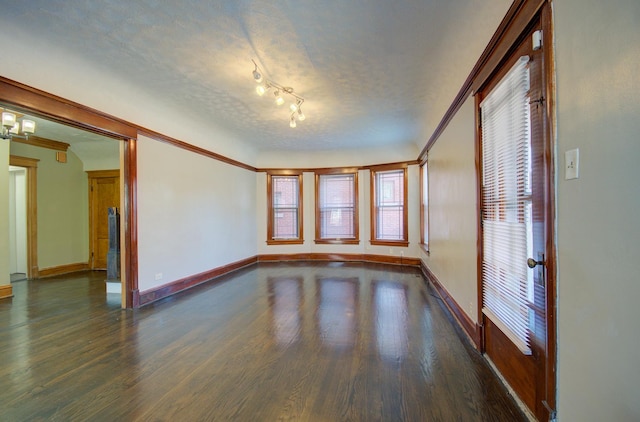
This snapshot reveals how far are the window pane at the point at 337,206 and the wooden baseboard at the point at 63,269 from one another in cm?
555

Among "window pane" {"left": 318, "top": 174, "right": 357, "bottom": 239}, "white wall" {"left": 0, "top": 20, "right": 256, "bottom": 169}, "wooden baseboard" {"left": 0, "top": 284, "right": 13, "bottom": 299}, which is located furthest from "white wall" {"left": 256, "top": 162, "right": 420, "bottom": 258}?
"wooden baseboard" {"left": 0, "top": 284, "right": 13, "bottom": 299}

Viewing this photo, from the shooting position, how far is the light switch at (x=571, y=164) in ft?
3.76

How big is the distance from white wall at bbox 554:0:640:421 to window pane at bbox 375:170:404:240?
5281 mm

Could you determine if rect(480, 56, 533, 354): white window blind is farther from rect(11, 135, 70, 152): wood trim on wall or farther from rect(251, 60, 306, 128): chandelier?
rect(11, 135, 70, 152): wood trim on wall

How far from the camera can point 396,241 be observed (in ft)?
21.3

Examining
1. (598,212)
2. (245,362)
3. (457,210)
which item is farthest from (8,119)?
(598,212)

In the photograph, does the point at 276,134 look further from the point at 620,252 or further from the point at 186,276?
the point at 620,252

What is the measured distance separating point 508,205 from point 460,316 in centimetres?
157

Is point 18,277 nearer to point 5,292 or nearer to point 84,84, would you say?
point 5,292

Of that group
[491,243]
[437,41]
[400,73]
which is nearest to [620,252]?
[491,243]

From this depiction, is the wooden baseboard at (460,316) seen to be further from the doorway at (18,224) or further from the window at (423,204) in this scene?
the doorway at (18,224)

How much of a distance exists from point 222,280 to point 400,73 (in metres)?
4.39

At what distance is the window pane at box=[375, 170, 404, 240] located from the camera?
21.3 ft

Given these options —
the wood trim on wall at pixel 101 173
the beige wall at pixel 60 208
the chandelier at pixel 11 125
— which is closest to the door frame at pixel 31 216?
the beige wall at pixel 60 208
